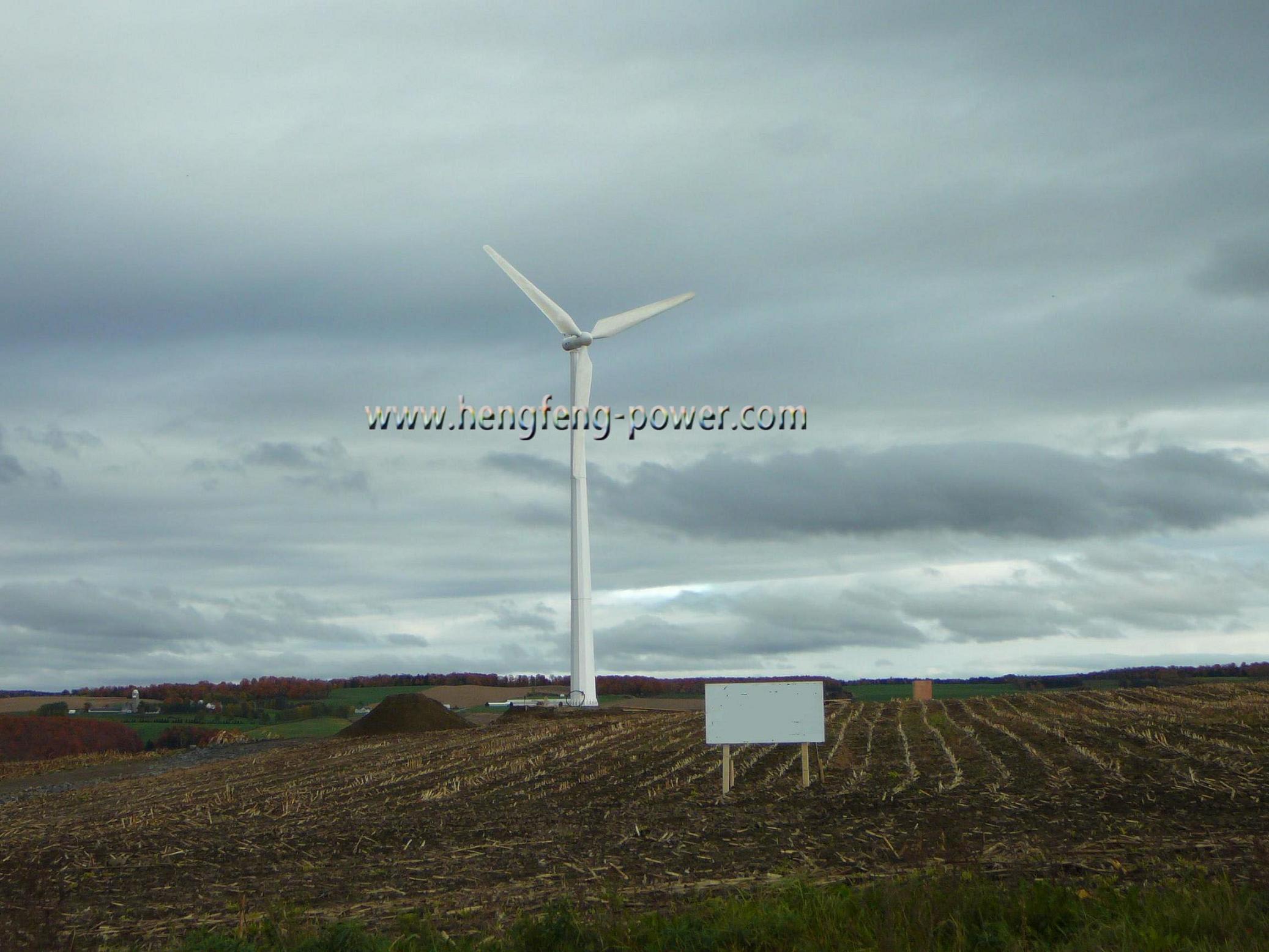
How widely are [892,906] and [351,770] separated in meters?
28.8

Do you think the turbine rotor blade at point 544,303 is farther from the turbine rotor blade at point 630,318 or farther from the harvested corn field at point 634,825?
the harvested corn field at point 634,825

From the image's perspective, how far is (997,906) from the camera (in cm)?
1227

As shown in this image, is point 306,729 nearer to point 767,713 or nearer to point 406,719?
point 406,719

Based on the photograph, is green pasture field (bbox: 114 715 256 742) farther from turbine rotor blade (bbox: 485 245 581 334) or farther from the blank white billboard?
the blank white billboard

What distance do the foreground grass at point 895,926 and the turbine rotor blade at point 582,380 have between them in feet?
163

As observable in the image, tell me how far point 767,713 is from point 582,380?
39.1m

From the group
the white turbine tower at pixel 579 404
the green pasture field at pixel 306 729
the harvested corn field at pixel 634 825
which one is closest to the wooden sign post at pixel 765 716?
the harvested corn field at pixel 634 825

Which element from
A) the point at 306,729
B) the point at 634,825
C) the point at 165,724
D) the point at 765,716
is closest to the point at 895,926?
the point at 634,825

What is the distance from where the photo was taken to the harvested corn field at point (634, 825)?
15.1 m

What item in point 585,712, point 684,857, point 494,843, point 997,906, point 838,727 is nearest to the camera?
point 997,906

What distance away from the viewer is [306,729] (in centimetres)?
7794

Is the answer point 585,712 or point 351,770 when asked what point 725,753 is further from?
point 585,712

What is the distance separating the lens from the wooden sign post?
79.0ft

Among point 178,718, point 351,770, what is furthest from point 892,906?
point 178,718
